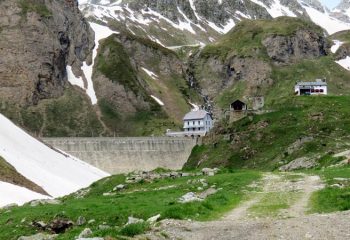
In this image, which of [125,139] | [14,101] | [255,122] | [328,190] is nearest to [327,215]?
[328,190]

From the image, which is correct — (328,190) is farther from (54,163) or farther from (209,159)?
(209,159)

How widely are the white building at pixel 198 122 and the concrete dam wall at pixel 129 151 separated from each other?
2977cm

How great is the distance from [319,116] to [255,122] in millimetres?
14890

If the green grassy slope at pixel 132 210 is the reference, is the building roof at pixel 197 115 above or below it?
above

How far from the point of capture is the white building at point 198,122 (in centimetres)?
17975

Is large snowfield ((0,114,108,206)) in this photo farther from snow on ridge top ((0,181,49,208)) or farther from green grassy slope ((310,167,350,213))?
green grassy slope ((310,167,350,213))

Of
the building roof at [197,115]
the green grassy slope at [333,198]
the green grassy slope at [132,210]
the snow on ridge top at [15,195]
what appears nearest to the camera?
the green grassy slope at [333,198]

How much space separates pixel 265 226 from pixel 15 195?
4420cm

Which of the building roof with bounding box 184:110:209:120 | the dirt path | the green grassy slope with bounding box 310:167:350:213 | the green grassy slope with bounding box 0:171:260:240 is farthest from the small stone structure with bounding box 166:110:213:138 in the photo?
the dirt path

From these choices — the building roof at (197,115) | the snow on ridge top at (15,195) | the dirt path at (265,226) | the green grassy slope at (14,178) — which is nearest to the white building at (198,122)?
the building roof at (197,115)

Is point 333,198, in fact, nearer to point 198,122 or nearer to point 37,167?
point 37,167

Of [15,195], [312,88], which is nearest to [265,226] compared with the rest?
[15,195]

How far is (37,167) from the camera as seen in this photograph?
82.1 meters

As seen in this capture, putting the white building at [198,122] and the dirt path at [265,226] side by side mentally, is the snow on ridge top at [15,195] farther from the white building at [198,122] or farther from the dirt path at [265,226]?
the white building at [198,122]
